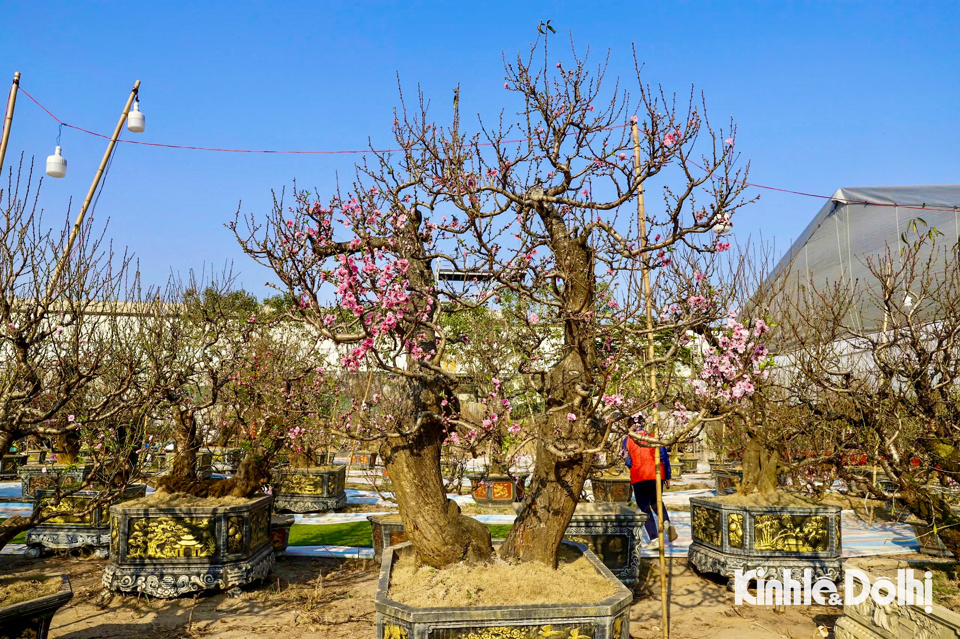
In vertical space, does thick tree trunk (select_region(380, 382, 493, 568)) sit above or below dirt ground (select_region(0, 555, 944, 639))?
above

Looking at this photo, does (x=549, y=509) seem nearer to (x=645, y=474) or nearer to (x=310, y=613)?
(x=310, y=613)

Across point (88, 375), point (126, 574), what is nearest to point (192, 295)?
point (126, 574)

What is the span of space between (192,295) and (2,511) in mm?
5560

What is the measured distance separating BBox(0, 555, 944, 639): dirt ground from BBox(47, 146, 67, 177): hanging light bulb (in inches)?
158

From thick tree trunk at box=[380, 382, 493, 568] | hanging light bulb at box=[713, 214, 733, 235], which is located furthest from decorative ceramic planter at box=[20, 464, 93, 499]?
hanging light bulb at box=[713, 214, 733, 235]

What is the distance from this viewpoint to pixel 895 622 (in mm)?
3748

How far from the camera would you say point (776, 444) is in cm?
741

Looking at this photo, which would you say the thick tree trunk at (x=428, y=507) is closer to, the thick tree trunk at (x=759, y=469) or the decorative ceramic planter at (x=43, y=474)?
the thick tree trunk at (x=759, y=469)

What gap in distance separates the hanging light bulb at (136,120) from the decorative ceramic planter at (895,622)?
705 cm

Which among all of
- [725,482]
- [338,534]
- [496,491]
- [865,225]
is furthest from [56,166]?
[865,225]

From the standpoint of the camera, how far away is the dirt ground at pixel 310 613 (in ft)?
18.7

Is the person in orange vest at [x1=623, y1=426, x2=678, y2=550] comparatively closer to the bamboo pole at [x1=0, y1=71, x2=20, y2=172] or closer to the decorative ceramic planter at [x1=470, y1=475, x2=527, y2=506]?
the decorative ceramic planter at [x1=470, y1=475, x2=527, y2=506]

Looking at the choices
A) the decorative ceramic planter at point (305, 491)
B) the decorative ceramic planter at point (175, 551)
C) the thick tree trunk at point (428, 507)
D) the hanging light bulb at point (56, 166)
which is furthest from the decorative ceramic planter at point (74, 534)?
the thick tree trunk at point (428, 507)

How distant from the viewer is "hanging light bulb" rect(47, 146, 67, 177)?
245 inches
